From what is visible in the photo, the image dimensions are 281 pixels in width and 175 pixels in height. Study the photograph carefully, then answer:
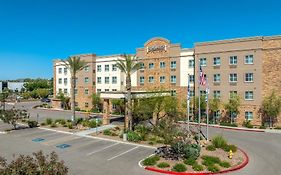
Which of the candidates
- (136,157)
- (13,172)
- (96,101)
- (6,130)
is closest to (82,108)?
(96,101)

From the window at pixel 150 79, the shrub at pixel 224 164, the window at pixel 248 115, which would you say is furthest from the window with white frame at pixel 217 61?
the shrub at pixel 224 164

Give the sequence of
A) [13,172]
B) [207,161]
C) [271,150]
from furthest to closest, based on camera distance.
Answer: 1. [271,150]
2. [207,161]
3. [13,172]

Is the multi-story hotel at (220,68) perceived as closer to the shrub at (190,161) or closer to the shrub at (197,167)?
the shrub at (190,161)

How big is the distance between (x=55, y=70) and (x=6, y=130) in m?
36.4

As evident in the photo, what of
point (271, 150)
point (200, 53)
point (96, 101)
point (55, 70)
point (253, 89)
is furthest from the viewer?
point (55, 70)

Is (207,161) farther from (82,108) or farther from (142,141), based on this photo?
(82,108)

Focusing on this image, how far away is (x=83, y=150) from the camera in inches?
1062

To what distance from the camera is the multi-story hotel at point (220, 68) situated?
136ft

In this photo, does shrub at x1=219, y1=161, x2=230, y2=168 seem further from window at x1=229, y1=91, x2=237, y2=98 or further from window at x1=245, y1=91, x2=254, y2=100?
window at x1=229, y1=91, x2=237, y2=98

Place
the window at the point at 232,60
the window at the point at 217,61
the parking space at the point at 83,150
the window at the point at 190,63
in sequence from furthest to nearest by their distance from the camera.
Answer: the window at the point at 190,63 → the window at the point at 217,61 → the window at the point at 232,60 → the parking space at the point at 83,150

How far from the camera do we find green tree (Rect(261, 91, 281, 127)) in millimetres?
39188

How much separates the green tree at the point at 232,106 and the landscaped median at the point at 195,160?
16.8 metres

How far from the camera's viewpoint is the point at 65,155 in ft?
82.4

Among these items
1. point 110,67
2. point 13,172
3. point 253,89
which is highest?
point 110,67
